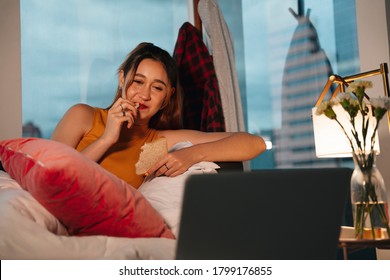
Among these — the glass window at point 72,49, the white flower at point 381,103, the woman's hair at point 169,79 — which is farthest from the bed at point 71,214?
the glass window at point 72,49

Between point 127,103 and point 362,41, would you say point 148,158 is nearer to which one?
point 127,103

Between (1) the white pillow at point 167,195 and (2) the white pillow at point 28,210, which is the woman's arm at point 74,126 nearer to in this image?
(1) the white pillow at point 167,195

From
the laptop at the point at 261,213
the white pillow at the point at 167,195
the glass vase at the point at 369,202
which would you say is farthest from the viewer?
the glass vase at the point at 369,202

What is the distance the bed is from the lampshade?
0.96m

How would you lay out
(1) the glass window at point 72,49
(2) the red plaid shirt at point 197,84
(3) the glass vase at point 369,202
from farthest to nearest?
(1) the glass window at point 72,49, (2) the red plaid shirt at point 197,84, (3) the glass vase at point 369,202

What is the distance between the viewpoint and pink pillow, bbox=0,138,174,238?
0.63 m

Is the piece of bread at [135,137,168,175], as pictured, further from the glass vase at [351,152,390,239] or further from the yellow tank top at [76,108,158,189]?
the glass vase at [351,152,390,239]

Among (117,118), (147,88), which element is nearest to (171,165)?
(117,118)

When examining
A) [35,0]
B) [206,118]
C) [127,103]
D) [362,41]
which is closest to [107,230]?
[127,103]

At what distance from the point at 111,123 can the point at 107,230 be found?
0.62 meters

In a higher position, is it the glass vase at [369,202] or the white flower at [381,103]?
the white flower at [381,103]

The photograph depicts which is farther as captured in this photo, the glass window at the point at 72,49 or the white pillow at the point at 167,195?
the glass window at the point at 72,49

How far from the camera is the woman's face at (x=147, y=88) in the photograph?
1.40 metres

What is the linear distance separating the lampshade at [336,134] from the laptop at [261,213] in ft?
3.04
